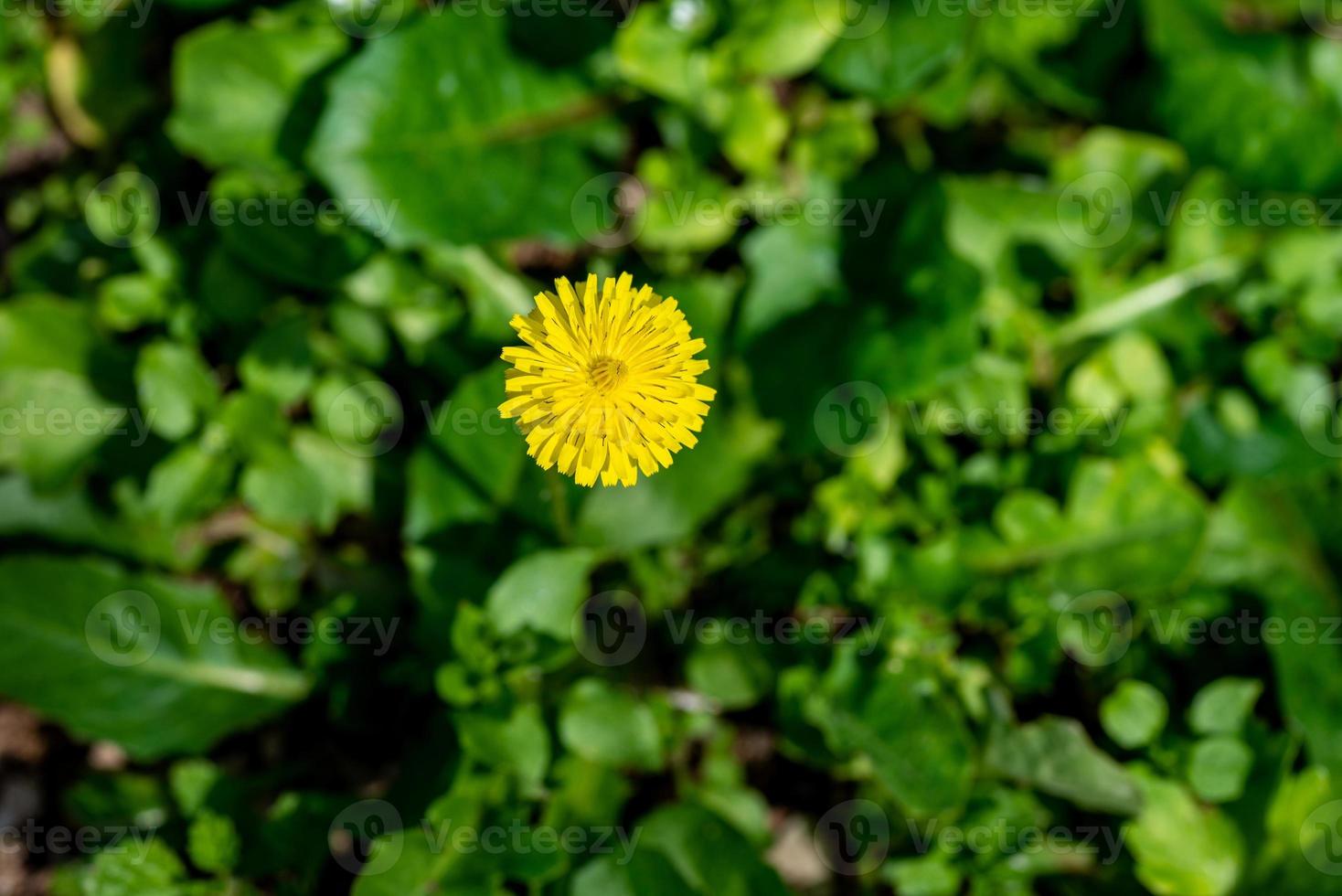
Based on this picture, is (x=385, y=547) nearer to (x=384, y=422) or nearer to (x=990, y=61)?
(x=384, y=422)

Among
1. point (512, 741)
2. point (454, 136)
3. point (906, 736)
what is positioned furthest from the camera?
point (454, 136)

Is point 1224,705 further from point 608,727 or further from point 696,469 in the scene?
point 608,727

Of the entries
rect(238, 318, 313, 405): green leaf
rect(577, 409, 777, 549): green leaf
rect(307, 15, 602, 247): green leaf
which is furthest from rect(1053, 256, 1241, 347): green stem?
rect(238, 318, 313, 405): green leaf

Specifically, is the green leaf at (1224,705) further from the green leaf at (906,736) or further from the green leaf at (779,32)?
the green leaf at (779,32)

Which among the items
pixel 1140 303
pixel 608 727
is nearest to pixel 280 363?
pixel 608 727

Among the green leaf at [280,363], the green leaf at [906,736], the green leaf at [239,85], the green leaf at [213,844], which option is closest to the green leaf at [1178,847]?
the green leaf at [906,736]

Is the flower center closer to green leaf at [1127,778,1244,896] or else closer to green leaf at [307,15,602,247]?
green leaf at [307,15,602,247]
